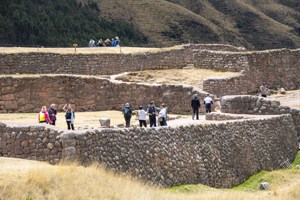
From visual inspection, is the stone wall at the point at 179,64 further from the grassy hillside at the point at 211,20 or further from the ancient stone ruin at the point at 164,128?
the grassy hillside at the point at 211,20

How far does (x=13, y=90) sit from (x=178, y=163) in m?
10.3

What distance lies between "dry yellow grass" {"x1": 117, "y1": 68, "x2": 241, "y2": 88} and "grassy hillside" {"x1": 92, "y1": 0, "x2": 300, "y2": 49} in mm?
40940

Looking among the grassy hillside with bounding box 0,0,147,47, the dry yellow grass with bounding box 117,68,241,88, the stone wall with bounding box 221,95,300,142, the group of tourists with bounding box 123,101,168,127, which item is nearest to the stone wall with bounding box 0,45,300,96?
the dry yellow grass with bounding box 117,68,241,88

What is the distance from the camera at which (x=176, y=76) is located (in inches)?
1400

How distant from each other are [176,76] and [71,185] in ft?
75.4

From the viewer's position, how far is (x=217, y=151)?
61.2ft

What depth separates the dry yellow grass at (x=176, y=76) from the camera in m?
33.7

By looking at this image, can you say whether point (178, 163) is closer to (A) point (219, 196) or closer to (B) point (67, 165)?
(A) point (219, 196)

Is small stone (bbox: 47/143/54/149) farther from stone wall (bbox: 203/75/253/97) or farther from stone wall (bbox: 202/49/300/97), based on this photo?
stone wall (bbox: 202/49/300/97)

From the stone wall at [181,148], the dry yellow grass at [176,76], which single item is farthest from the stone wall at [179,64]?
the stone wall at [181,148]

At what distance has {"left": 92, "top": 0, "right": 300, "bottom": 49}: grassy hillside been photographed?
86750 mm

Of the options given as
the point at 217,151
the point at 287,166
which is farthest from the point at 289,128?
the point at 217,151

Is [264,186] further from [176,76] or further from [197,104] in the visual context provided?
[176,76]

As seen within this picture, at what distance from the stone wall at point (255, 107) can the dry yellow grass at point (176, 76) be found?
8.64 meters
